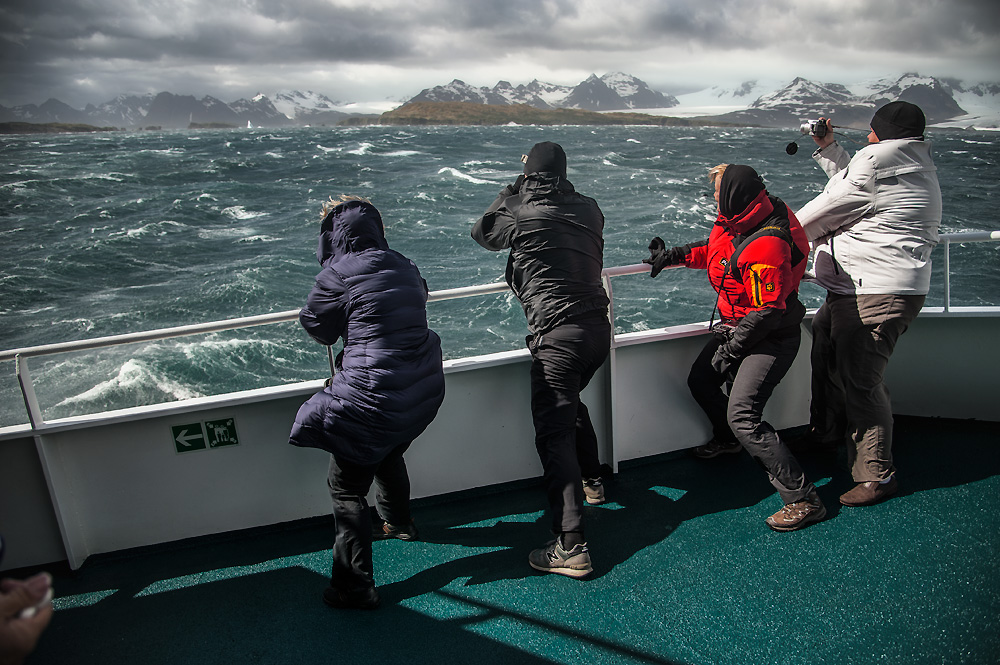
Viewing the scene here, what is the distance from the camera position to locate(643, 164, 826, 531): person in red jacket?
2.53 meters

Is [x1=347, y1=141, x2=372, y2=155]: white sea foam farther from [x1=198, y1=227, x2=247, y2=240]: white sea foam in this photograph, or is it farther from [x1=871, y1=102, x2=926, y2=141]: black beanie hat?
[x1=871, y1=102, x2=926, y2=141]: black beanie hat

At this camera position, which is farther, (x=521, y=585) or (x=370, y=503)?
(x=370, y=503)

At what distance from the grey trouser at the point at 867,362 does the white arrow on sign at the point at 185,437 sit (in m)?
2.67

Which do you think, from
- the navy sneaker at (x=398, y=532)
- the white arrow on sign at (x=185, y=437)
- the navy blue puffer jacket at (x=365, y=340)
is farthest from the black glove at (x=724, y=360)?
the white arrow on sign at (x=185, y=437)

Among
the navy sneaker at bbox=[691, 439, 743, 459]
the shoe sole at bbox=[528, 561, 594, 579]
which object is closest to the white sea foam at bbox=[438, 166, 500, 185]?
the navy sneaker at bbox=[691, 439, 743, 459]

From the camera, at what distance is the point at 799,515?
2648 mm

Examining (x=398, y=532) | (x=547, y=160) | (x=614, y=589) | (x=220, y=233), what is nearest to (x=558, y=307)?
(x=547, y=160)

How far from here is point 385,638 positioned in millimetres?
2230

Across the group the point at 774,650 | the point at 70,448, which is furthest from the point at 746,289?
the point at 70,448

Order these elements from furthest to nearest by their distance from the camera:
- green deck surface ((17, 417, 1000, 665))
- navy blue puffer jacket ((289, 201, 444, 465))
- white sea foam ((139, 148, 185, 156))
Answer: white sea foam ((139, 148, 185, 156)) → navy blue puffer jacket ((289, 201, 444, 465)) → green deck surface ((17, 417, 1000, 665))

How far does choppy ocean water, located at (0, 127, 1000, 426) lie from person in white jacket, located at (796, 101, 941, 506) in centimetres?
893

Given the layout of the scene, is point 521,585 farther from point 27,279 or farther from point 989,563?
point 27,279

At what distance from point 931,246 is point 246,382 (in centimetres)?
1465

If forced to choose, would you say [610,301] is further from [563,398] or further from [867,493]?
[867,493]
